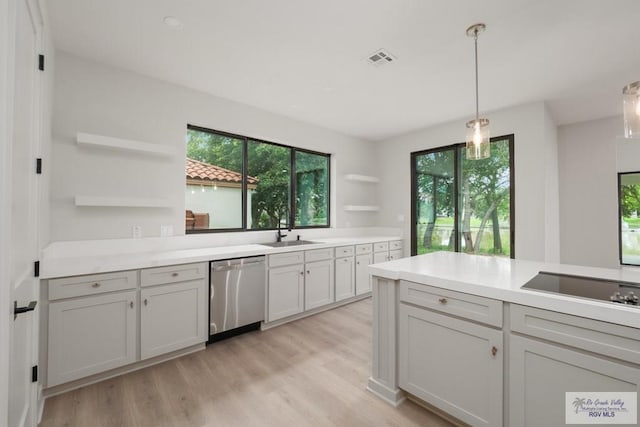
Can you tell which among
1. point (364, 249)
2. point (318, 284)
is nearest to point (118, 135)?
point (318, 284)

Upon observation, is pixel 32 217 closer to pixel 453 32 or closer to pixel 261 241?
pixel 261 241

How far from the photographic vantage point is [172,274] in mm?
2398

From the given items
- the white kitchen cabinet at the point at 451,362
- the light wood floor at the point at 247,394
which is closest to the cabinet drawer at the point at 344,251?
the light wood floor at the point at 247,394

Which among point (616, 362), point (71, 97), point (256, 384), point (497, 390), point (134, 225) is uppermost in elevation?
point (71, 97)

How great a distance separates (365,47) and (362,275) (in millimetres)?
3047

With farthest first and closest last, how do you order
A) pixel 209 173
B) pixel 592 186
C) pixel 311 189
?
1. pixel 311 189
2. pixel 592 186
3. pixel 209 173

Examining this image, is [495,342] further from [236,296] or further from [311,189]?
[311,189]

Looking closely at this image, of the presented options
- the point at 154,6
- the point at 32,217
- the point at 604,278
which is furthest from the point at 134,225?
the point at 604,278

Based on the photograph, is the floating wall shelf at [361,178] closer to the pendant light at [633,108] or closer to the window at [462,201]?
the window at [462,201]

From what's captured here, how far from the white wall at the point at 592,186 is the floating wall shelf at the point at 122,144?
581 cm

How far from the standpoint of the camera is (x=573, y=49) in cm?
236

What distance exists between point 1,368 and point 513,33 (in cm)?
356

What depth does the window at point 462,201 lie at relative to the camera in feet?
12.5

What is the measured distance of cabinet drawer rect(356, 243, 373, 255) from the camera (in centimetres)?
412
